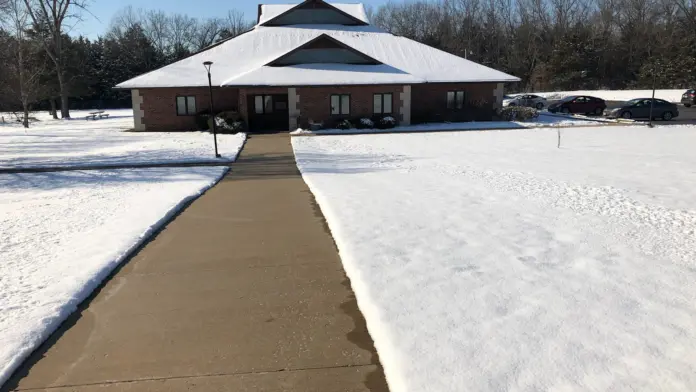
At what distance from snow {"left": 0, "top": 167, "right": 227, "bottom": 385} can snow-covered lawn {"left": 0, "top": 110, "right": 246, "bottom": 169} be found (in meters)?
2.24

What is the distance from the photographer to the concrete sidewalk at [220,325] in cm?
374

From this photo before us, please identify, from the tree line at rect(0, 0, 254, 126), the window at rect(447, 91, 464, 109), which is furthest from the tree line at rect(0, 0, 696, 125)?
the window at rect(447, 91, 464, 109)

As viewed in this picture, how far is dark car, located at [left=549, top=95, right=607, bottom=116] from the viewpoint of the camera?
117 feet

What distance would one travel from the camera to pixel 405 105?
94.5ft

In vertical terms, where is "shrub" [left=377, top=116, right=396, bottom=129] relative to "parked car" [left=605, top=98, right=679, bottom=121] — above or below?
below

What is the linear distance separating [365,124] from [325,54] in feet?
17.5

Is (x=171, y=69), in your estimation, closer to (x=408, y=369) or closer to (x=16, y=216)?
(x=16, y=216)

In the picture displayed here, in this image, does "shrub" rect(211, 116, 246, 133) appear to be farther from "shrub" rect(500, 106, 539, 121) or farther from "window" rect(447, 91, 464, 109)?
"shrub" rect(500, 106, 539, 121)

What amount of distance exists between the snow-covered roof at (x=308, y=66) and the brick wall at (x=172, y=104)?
58 centimetres

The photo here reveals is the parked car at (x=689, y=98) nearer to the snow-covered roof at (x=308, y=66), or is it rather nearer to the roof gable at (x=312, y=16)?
the snow-covered roof at (x=308, y=66)

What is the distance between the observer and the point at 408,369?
11.9 feet

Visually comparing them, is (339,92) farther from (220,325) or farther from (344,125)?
(220,325)

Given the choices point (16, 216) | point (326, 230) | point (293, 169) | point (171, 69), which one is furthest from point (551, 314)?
point (171, 69)

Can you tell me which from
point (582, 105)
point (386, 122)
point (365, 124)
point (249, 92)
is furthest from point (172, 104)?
point (582, 105)
